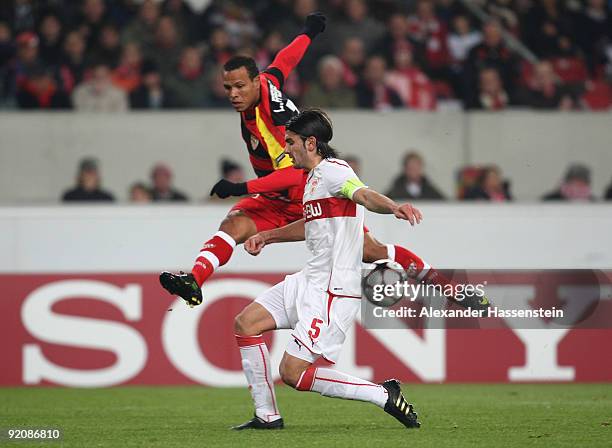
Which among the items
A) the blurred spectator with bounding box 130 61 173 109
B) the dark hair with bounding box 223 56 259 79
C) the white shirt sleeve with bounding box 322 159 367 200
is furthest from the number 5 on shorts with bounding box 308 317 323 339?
the blurred spectator with bounding box 130 61 173 109

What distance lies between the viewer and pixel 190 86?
14.4 m

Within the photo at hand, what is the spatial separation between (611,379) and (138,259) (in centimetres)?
483

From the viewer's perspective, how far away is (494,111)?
13.8m

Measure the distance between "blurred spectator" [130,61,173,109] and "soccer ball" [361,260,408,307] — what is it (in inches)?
239

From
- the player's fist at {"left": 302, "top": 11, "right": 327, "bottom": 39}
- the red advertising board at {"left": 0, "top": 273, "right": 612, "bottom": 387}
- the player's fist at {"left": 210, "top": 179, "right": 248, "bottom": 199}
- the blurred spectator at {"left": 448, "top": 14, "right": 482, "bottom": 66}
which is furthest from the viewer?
the blurred spectator at {"left": 448, "top": 14, "right": 482, "bottom": 66}

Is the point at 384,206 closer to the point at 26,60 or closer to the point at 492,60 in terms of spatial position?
the point at 492,60

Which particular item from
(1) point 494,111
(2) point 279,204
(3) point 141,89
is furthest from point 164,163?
(2) point 279,204

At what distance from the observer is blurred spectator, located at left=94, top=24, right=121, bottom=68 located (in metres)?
14.6

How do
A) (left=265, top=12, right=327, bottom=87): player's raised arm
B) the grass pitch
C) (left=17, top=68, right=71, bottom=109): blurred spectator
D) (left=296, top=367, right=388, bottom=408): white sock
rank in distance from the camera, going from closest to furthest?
the grass pitch, (left=296, top=367, right=388, bottom=408): white sock, (left=265, top=12, right=327, bottom=87): player's raised arm, (left=17, top=68, right=71, bottom=109): blurred spectator

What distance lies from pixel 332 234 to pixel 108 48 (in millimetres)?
7424

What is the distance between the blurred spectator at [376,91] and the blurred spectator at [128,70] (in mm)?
2535

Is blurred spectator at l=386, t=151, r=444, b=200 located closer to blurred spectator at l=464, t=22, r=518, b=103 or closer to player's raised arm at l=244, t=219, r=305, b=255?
blurred spectator at l=464, t=22, r=518, b=103

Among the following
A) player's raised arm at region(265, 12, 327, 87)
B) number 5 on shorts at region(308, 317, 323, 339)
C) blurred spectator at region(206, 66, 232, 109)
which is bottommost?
number 5 on shorts at region(308, 317, 323, 339)

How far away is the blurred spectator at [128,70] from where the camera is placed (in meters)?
14.4
